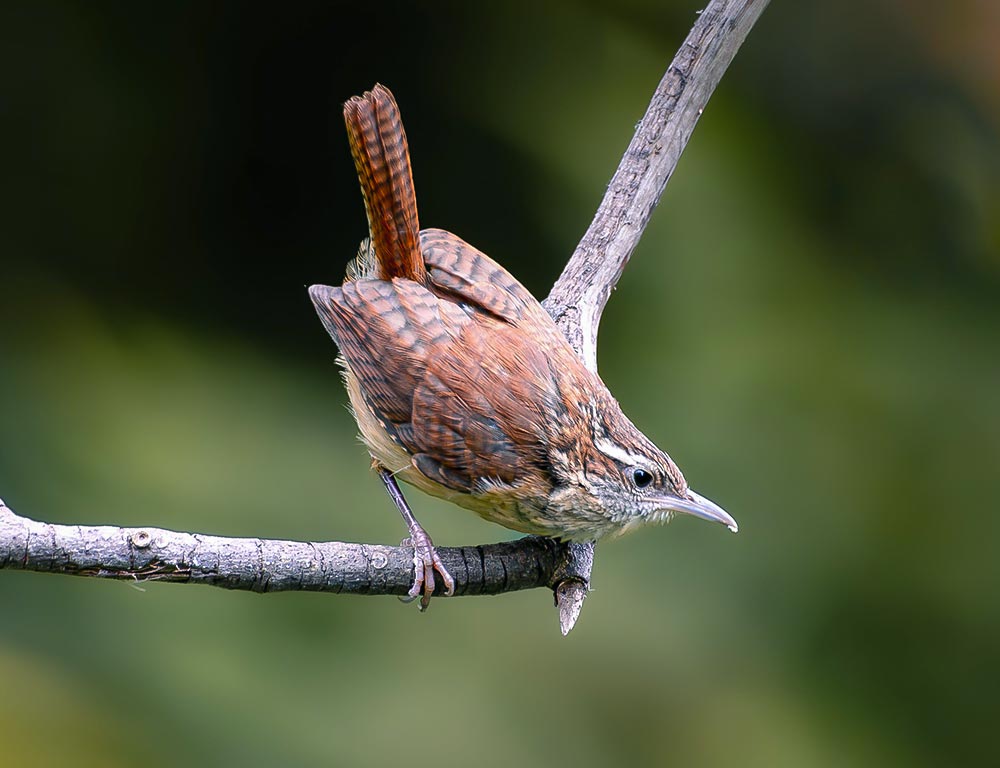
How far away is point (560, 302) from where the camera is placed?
329 centimetres

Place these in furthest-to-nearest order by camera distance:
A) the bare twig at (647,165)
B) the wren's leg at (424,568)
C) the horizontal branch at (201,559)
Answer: the bare twig at (647,165) < the wren's leg at (424,568) < the horizontal branch at (201,559)

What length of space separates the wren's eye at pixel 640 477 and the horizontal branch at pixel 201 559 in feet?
1.68

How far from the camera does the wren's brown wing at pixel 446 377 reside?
2.62 m

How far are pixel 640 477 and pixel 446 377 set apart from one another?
0.57 meters

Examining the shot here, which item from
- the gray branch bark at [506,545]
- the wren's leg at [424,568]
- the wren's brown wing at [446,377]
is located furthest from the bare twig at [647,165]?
the wren's leg at [424,568]

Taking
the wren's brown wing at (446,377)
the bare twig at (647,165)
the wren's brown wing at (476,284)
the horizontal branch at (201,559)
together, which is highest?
the bare twig at (647,165)

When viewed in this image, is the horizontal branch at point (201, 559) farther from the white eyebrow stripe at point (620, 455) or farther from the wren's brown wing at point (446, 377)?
the white eyebrow stripe at point (620, 455)

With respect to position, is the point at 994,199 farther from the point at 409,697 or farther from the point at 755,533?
the point at 409,697

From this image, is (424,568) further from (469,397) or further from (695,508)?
(695,508)

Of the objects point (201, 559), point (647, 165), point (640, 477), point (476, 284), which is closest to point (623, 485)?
point (640, 477)

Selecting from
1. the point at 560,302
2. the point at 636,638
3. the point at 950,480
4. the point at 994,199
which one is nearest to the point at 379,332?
the point at 560,302

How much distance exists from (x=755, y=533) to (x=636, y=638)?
85 centimetres

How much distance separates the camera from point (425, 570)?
99.3 inches

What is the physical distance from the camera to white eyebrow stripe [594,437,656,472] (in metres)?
2.60
